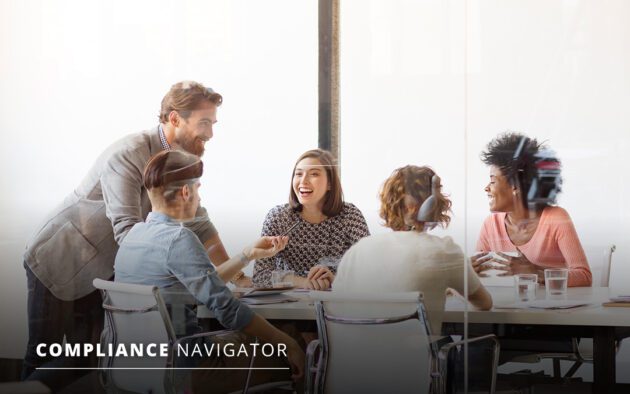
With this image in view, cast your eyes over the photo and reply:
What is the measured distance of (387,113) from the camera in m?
3.33

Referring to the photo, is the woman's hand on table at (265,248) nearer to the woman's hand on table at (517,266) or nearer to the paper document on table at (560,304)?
the woman's hand on table at (517,266)

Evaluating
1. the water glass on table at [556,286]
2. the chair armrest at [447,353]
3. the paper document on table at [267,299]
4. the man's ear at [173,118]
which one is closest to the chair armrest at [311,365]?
the paper document on table at [267,299]

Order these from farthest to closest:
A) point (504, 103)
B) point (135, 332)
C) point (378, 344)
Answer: point (135, 332)
point (504, 103)
point (378, 344)

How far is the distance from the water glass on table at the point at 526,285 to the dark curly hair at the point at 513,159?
29 cm

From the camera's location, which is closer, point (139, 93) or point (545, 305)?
point (545, 305)

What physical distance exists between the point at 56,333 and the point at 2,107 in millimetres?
1036

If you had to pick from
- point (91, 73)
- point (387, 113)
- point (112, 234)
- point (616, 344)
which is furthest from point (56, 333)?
point (616, 344)

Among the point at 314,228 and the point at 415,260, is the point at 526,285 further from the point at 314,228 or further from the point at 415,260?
the point at 314,228

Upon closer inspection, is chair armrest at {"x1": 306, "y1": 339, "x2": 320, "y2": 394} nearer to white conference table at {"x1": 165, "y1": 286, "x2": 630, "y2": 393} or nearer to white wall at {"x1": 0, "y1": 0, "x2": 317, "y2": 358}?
white conference table at {"x1": 165, "y1": 286, "x2": 630, "y2": 393}

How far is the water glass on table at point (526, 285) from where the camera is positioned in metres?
3.19

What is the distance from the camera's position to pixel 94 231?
3428 mm

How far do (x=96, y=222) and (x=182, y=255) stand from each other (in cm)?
45

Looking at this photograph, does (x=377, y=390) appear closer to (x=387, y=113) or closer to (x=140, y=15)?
(x=387, y=113)

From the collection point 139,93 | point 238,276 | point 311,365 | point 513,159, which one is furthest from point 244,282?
point 513,159
